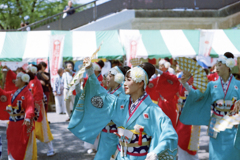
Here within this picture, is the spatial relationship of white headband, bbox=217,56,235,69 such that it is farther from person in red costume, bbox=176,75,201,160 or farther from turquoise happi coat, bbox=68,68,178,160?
turquoise happi coat, bbox=68,68,178,160

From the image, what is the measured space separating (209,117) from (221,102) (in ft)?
1.28

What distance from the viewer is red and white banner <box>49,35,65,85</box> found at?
28.7 feet

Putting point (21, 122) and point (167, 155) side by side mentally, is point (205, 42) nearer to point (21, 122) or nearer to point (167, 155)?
point (21, 122)

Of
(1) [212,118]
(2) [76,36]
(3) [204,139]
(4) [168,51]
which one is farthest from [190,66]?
(2) [76,36]

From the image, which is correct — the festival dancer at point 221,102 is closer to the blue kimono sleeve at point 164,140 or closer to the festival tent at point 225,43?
the blue kimono sleeve at point 164,140

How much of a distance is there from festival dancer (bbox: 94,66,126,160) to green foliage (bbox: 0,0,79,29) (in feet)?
46.8

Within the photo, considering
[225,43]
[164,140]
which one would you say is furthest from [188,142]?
[225,43]

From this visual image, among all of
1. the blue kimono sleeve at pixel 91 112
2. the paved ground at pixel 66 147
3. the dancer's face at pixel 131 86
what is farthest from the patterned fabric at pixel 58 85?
the dancer's face at pixel 131 86

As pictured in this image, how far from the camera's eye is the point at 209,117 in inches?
160

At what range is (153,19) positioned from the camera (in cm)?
1320

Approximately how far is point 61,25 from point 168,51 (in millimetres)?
5167

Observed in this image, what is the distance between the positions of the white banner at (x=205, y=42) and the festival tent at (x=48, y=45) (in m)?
2.68

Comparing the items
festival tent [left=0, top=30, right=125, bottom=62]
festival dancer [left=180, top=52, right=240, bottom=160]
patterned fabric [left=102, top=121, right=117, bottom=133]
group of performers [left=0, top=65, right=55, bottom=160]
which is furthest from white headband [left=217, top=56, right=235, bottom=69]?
festival tent [left=0, top=30, right=125, bottom=62]

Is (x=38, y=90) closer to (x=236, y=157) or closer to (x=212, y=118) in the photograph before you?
(x=212, y=118)
